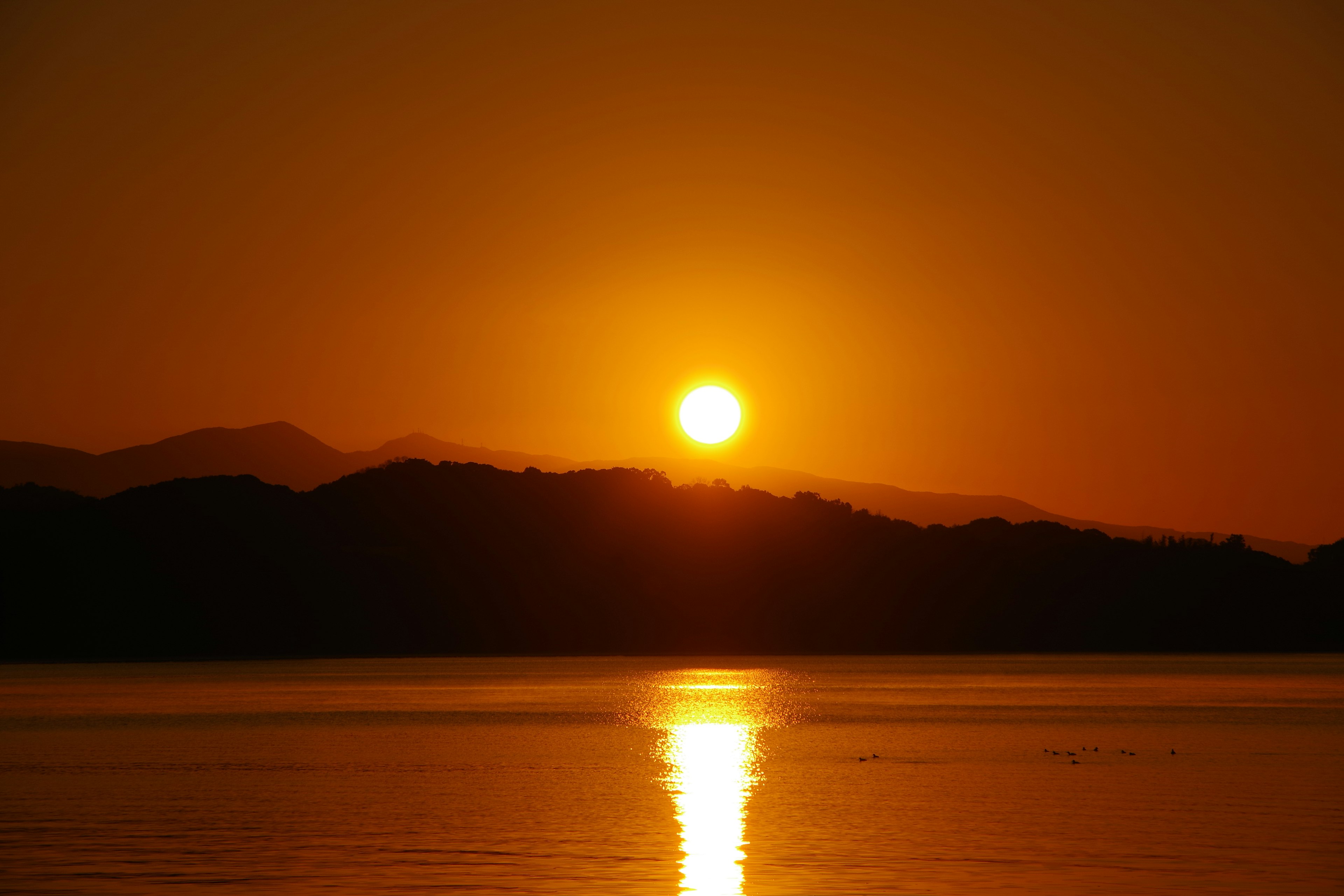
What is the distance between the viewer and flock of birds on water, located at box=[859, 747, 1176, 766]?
2667 inches

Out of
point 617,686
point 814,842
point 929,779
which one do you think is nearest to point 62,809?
point 814,842

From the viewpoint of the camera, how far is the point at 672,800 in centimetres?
5297

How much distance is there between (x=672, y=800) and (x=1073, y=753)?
26349mm

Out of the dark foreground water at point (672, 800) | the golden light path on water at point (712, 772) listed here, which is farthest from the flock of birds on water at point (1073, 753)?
the golden light path on water at point (712, 772)

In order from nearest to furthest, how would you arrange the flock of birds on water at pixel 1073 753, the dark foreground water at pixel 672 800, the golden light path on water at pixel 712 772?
the dark foreground water at pixel 672 800
the golden light path on water at pixel 712 772
the flock of birds on water at pixel 1073 753

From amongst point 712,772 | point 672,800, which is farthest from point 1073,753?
point 672,800

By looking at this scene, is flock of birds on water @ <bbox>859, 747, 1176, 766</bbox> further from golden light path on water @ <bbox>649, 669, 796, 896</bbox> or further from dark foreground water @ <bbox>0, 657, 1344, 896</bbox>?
golden light path on water @ <bbox>649, 669, 796, 896</bbox>

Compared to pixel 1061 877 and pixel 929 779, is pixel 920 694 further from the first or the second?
pixel 1061 877

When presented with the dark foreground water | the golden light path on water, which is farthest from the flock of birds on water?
the golden light path on water

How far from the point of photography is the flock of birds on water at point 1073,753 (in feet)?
222

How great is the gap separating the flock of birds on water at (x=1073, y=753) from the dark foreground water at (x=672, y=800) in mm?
290

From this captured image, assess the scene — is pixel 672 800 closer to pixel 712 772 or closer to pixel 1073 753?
pixel 712 772

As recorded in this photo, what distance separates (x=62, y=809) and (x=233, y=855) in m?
12.5

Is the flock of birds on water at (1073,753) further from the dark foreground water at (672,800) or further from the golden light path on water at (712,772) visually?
the golden light path on water at (712,772)
